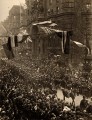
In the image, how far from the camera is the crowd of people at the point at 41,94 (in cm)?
887

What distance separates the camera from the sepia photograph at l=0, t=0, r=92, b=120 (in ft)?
29.7

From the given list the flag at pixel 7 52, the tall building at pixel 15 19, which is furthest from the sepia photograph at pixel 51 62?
the tall building at pixel 15 19

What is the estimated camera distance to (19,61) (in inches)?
404

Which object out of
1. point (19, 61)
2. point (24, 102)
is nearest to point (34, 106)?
point (24, 102)

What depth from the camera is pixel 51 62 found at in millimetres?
9609

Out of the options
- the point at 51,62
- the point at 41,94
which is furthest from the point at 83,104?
the point at 51,62

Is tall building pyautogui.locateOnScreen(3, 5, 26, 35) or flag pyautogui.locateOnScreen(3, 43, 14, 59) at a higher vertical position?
tall building pyautogui.locateOnScreen(3, 5, 26, 35)

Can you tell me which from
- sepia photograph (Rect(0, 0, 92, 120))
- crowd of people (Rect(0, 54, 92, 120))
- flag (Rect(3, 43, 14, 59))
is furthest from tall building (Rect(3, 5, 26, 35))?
crowd of people (Rect(0, 54, 92, 120))

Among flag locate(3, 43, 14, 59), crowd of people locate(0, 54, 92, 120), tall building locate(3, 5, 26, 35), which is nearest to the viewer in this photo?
crowd of people locate(0, 54, 92, 120)

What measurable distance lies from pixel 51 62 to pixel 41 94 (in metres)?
0.95

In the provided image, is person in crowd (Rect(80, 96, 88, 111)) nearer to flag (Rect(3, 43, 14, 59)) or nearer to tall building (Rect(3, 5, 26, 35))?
flag (Rect(3, 43, 14, 59))

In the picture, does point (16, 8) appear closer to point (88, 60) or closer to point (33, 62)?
point (33, 62)

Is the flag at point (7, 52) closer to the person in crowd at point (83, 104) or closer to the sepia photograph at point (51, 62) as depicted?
the sepia photograph at point (51, 62)

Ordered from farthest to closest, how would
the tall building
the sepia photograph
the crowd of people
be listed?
the tall building < the sepia photograph < the crowd of people
